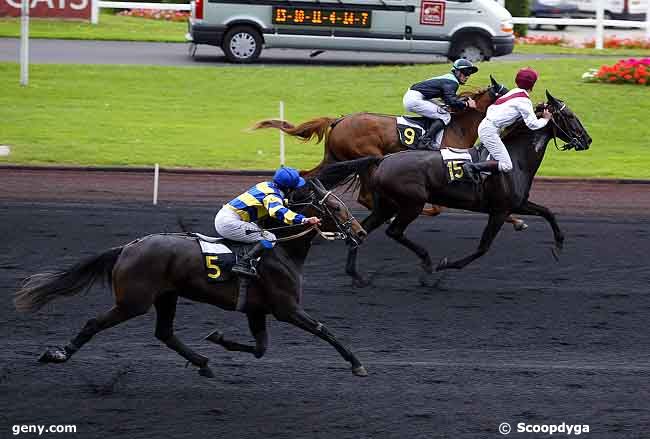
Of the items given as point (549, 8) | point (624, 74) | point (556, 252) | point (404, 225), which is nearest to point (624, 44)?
point (624, 74)

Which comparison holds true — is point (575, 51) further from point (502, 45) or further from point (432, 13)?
point (432, 13)

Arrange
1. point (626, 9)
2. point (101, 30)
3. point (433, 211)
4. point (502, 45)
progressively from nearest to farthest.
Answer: point (433, 211) < point (502, 45) < point (101, 30) < point (626, 9)

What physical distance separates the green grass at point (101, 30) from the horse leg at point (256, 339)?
63.8 ft

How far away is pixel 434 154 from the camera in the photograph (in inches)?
421

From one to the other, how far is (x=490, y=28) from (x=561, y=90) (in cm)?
290

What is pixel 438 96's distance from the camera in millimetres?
12031

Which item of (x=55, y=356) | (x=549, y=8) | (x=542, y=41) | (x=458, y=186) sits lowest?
(x=55, y=356)

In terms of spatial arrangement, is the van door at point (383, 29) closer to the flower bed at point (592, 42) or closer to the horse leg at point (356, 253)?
the flower bed at point (592, 42)

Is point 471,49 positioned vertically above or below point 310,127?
above

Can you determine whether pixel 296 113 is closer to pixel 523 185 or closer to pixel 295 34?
pixel 295 34

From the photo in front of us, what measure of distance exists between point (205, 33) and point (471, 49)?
5.37 meters

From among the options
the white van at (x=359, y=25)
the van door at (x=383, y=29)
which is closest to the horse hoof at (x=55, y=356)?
the white van at (x=359, y=25)

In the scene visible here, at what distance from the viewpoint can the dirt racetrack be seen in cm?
686

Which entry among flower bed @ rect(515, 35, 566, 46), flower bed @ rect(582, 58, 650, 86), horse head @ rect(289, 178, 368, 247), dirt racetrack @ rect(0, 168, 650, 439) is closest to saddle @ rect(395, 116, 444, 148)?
dirt racetrack @ rect(0, 168, 650, 439)
